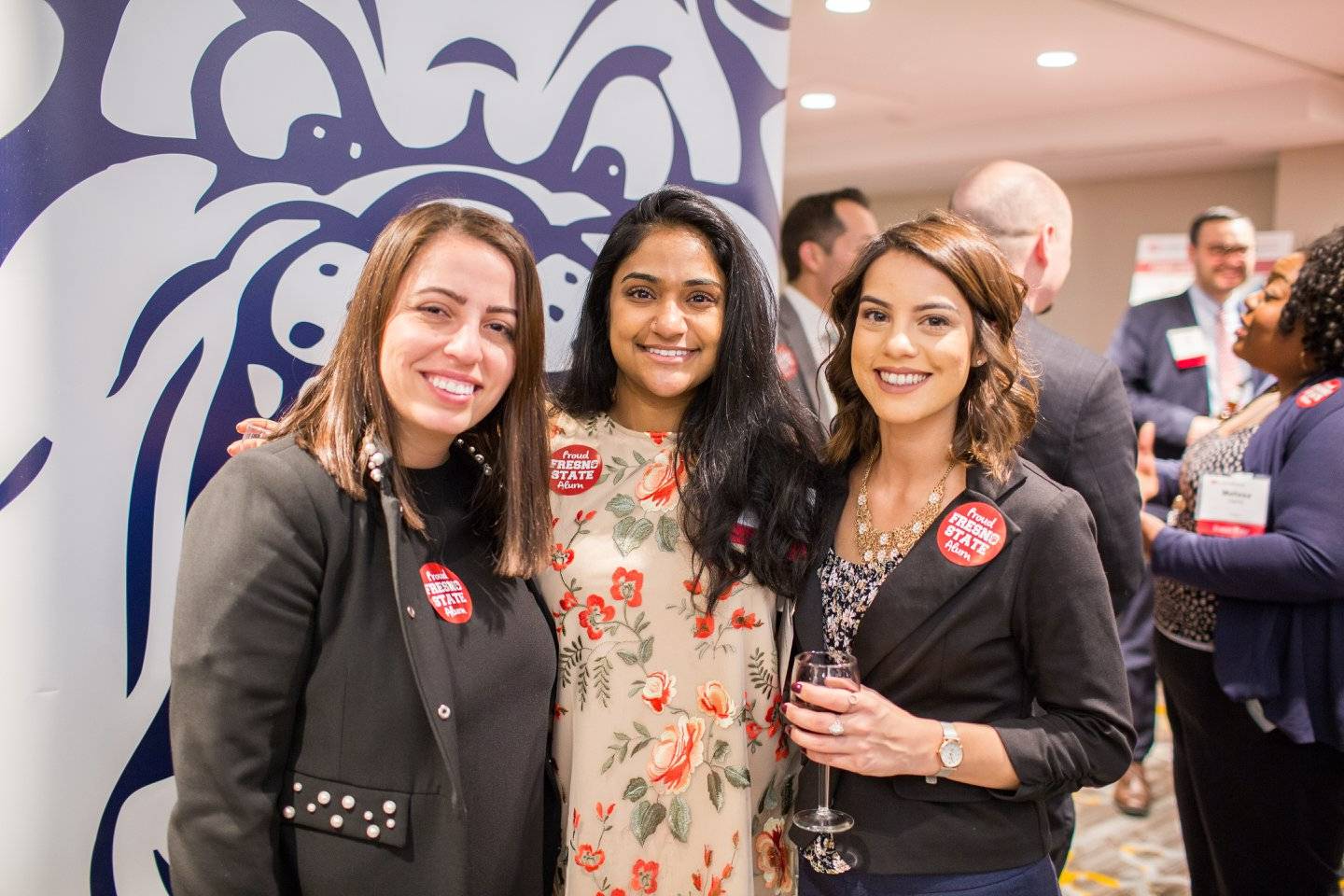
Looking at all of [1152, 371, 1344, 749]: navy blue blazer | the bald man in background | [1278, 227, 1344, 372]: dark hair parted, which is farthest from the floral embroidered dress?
[1278, 227, 1344, 372]: dark hair parted

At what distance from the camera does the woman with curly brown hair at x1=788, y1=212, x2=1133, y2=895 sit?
5.72 feet

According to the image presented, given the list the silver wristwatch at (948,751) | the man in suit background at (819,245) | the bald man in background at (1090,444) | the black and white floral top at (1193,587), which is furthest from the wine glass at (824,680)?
the man in suit background at (819,245)

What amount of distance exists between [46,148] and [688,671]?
4.52 feet

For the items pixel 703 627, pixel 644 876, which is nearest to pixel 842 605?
pixel 703 627

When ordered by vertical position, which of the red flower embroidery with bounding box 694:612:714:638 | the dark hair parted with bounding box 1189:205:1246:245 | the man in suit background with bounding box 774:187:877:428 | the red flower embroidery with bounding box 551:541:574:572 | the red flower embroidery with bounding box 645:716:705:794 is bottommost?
the red flower embroidery with bounding box 645:716:705:794

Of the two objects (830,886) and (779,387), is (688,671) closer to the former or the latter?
(830,886)

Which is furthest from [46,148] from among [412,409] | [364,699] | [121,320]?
[364,699]

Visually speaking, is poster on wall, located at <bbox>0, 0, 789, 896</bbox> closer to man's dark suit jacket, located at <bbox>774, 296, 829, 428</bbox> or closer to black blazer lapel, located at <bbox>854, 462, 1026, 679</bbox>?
black blazer lapel, located at <bbox>854, 462, 1026, 679</bbox>

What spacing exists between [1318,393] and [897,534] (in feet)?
4.34

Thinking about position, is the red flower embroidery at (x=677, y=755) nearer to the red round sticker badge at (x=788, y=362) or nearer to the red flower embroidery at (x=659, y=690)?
the red flower embroidery at (x=659, y=690)

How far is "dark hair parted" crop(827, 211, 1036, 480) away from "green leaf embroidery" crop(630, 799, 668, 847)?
816 millimetres

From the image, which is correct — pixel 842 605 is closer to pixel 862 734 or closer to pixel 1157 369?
pixel 862 734

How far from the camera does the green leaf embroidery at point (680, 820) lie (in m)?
1.96

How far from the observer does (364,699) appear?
153cm
